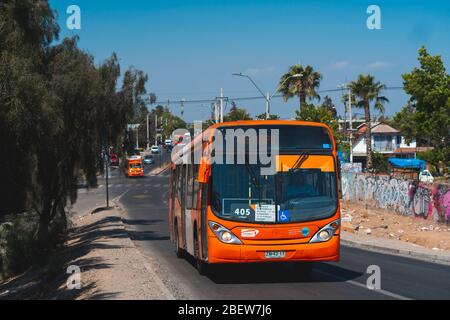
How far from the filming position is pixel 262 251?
13211mm

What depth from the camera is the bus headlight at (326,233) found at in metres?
13.3

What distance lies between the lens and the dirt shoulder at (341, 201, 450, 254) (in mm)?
25500

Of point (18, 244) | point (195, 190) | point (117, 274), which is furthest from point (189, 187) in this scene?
point (18, 244)

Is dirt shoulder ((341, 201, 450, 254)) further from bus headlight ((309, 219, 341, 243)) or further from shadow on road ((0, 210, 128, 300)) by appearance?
shadow on road ((0, 210, 128, 300))

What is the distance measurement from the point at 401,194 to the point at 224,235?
25.5 meters

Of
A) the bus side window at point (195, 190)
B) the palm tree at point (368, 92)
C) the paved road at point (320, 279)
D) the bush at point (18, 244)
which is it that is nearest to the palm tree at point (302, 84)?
the palm tree at point (368, 92)

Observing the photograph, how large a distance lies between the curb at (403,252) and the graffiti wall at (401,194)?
7.13 meters

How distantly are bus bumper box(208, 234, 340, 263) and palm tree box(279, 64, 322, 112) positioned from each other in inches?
1986

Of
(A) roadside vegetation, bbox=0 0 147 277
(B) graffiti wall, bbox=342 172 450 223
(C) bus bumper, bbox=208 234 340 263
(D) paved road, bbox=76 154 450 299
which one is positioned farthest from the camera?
(B) graffiti wall, bbox=342 172 450 223

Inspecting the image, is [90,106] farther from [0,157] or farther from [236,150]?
[236,150]

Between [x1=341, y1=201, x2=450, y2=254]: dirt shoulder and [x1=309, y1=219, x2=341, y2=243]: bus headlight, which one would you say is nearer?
[x1=309, y1=219, x2=341, y2=243]: bus headlight

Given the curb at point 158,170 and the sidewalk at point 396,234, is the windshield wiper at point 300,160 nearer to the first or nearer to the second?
the sidewalk at point 396,234

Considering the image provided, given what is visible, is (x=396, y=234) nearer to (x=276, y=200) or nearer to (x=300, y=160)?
(x=300, y=160)

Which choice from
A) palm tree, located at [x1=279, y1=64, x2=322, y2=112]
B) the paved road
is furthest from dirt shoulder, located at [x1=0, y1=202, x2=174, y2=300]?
palm tree, located at [x1=279, y1=64, x2=322, y2=112]
